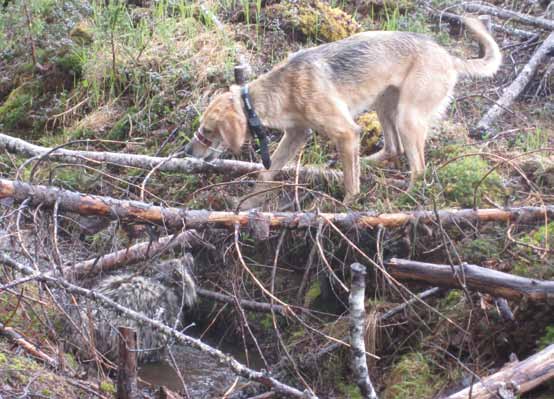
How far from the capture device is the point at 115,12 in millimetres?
8188

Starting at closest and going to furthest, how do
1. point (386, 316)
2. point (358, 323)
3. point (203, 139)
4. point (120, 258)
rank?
point (358, 323) < point (386, 316) < point (120, 258) < point (203, 139)

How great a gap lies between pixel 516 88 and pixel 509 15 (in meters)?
1.60

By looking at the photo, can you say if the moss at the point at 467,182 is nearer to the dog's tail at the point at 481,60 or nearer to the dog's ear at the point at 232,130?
the dog's tail at the point at 481,60

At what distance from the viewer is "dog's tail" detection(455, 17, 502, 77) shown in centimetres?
657

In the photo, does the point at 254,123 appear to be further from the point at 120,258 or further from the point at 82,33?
the point at 82,33

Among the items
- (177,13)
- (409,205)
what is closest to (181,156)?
(409,205)

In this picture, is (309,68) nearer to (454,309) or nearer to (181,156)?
(181,156)

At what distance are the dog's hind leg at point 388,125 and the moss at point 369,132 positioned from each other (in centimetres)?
33

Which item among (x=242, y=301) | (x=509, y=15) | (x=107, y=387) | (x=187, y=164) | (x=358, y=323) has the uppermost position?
(x=358, y=323)

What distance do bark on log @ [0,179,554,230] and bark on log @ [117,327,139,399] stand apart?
81 cm

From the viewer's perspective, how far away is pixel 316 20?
27.3 ft

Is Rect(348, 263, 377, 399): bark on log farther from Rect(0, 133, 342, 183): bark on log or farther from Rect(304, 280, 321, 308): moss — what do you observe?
Rect(0, 133, 342, 183): bark on log

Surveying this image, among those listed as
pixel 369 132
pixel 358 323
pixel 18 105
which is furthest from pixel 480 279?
pixel 18 105

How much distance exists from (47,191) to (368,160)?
324 cm
